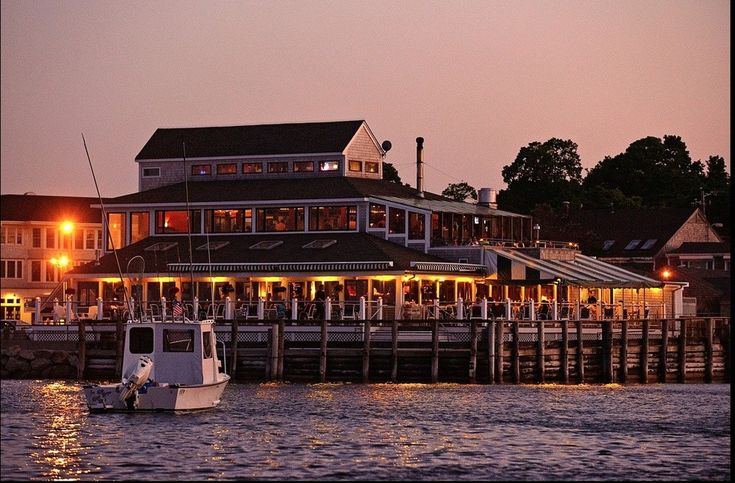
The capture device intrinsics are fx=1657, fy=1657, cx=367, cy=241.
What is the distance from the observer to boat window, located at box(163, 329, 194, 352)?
59.3 meters

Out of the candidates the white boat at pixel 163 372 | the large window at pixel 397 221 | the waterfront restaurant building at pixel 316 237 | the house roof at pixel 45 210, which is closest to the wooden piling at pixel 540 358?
the waterfront restaurant building at pixel 316 237

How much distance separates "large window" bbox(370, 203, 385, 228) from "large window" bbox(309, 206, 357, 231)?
0.95 metres

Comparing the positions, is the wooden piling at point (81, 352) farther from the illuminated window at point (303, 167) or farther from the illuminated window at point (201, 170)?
the illuminated window at point (201, 170)

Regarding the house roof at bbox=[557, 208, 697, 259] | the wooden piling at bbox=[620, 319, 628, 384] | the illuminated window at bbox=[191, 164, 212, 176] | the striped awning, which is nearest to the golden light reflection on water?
the striped awning

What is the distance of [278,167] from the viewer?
97.7 metres

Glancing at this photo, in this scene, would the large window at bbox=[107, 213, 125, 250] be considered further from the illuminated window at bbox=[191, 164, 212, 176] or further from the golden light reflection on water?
the golden light reflection on water

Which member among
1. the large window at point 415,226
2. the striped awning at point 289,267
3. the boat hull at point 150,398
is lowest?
the boat hull at point 150,398

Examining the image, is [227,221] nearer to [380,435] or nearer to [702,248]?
[380,435]

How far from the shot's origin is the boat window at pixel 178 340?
59344 millimetres

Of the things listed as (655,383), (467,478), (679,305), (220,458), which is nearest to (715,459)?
(467,478)

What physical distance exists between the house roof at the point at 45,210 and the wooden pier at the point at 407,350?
159 ft

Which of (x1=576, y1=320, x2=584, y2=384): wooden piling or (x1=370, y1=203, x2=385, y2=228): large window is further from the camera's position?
(x1=370, y1=203, x2=385, y2=228): large window

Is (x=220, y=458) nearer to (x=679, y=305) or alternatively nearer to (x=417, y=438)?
(x=417, y=438)

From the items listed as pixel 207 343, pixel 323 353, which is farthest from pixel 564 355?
pixel 207 343
